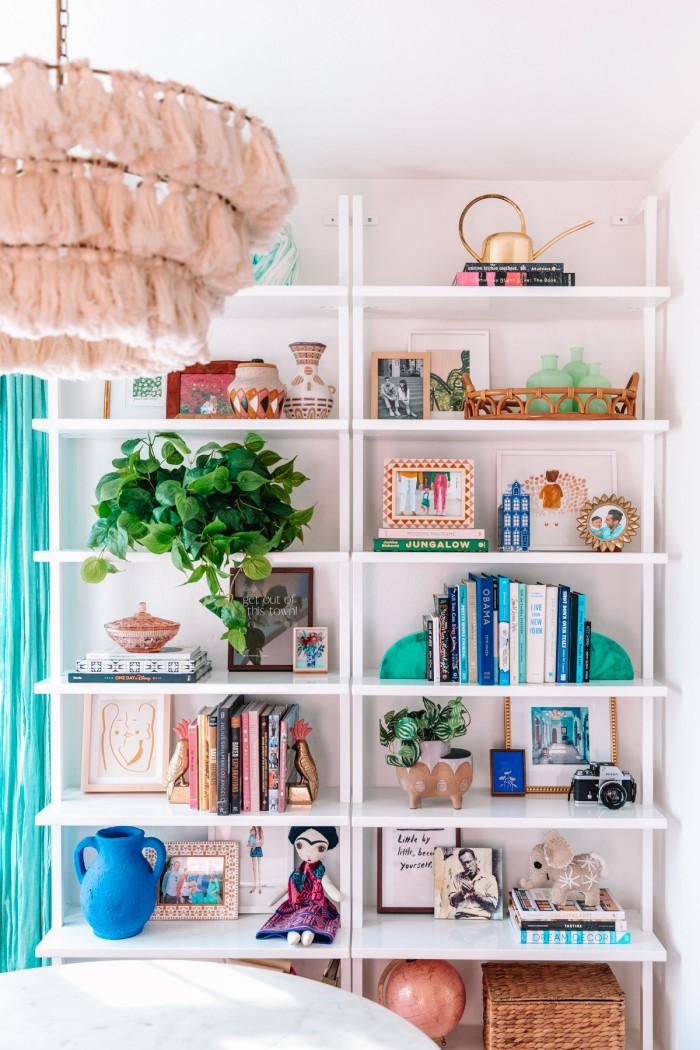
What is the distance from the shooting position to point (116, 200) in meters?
0.97

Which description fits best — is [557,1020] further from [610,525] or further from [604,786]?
[610,525]

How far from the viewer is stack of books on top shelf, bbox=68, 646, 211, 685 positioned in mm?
2381

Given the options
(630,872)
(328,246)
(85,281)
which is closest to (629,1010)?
(630,872)

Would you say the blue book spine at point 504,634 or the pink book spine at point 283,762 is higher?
the blue book spine at point 504,634

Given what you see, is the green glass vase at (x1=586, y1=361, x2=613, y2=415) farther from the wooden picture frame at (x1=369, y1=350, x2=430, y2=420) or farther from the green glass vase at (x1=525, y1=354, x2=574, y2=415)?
the wooden picture frame at (x1=369, y1=350, x2=430, y2=420)

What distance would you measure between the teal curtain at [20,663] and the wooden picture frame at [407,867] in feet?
3.10

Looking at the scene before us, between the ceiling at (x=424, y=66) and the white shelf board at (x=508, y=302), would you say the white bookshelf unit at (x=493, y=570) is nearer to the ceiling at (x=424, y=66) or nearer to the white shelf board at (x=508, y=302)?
the white shelf board at (x=508, y=302)

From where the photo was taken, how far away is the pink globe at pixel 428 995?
7.68 feet

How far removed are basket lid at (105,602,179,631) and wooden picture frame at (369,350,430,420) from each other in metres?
0.81

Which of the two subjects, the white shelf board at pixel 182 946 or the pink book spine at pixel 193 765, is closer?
the white shelf board at pixel 182 946

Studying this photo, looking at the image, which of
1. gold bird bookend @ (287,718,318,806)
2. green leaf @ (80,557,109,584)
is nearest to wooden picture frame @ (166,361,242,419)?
green leaf @ (80,557,109,584)

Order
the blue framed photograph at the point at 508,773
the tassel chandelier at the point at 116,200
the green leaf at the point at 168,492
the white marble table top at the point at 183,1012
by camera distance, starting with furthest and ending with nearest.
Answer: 1. the blue framed photograph at the point at 508,773
2. the green leaf at the point at 168,492
3. the white marble table top at the point at 183,1012
4. the tassel chandelier at the point at 116,200

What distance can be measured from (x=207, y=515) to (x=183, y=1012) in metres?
1.12

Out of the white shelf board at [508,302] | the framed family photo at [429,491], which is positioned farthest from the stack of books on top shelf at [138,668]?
the white shelf board at [508,302]
